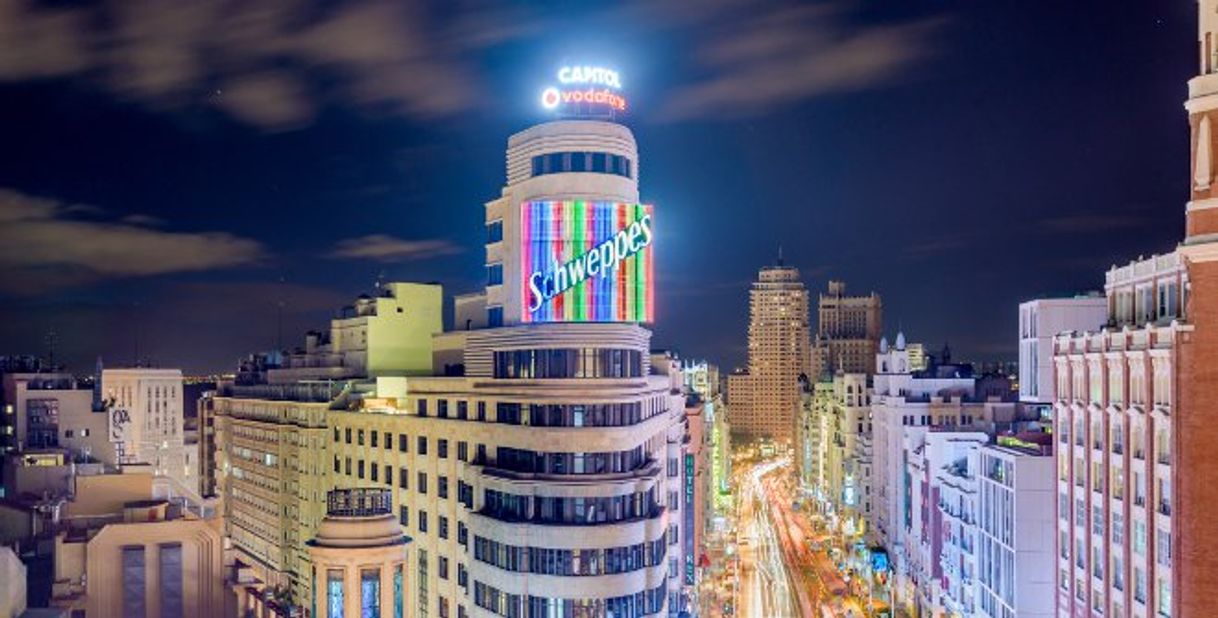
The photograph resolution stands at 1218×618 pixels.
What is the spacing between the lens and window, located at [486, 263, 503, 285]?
241ft

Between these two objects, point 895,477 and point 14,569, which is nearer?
point 14,569

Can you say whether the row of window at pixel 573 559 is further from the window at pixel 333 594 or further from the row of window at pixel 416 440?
the window at pixel 333 594

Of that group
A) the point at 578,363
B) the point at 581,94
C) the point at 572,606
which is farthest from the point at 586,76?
the point at 572,606

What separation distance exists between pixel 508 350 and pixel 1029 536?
38.1 metres

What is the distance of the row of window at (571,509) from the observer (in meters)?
60.1

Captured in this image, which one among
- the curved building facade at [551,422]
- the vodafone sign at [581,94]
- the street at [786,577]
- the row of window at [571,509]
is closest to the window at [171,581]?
the curved building facade at [551,422]

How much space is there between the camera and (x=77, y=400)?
11238cm

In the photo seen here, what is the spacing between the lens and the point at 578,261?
65938mm

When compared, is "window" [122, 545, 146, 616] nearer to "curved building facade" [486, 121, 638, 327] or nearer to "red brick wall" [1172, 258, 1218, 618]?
"curved building facade" [486, 121, 638, 327]

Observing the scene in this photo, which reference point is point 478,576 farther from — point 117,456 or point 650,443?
point 117,456

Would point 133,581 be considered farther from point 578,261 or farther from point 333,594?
point 578,261

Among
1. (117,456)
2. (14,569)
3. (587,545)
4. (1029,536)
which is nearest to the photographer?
(14,569)

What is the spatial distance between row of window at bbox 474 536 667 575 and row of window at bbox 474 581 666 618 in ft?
5.00

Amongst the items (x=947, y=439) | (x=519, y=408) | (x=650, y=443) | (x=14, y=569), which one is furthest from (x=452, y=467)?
(x=947, y=439)
